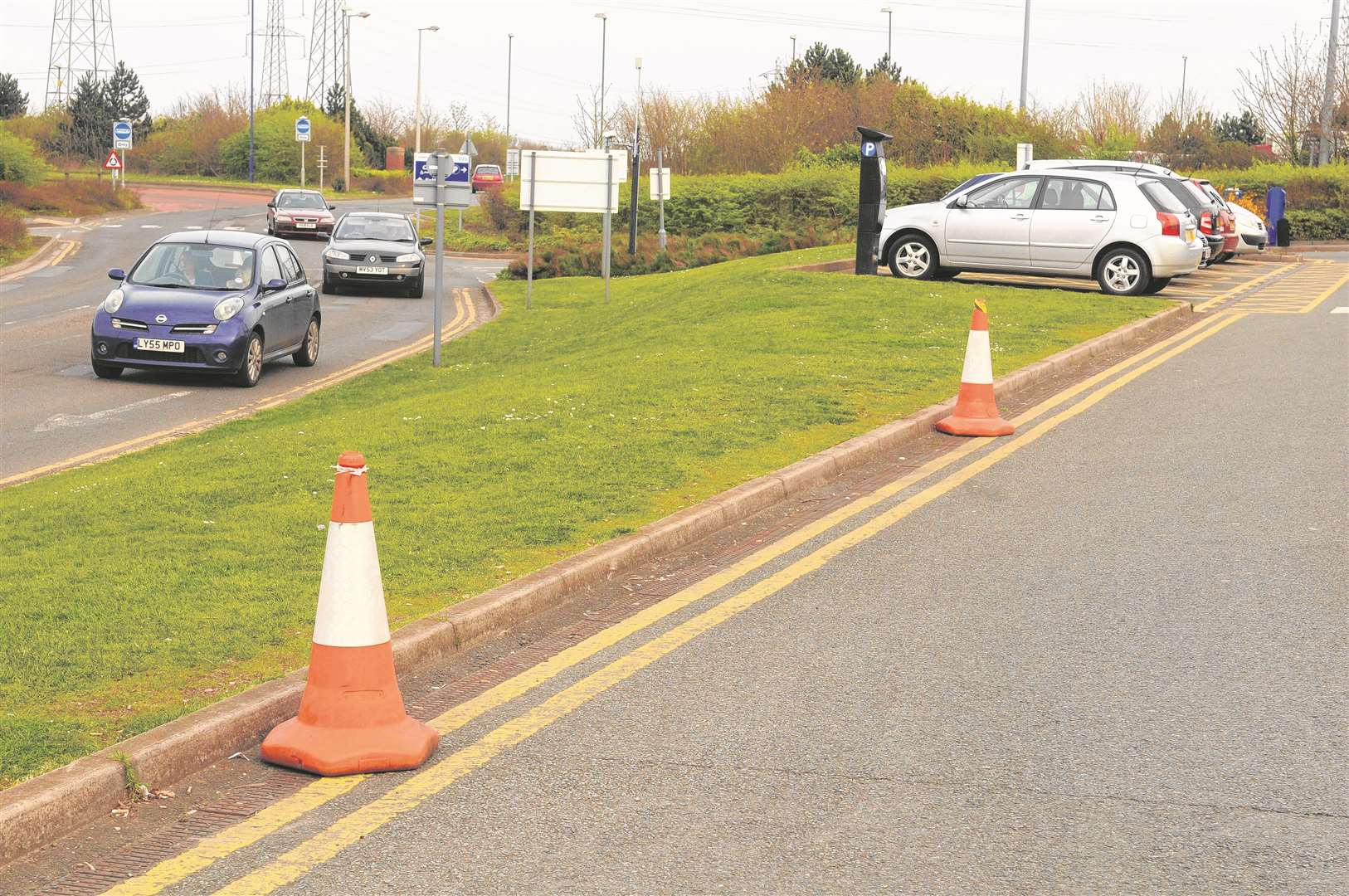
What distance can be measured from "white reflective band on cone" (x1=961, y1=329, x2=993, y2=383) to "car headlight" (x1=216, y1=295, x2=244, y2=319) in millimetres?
9027

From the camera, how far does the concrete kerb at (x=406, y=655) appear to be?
423 cm

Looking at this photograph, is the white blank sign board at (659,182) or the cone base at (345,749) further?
the white blank sign board at (659,182)

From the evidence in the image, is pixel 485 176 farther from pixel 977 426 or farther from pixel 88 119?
pixel 977 426

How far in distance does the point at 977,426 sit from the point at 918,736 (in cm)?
637

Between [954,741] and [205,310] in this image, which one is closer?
[954,741]

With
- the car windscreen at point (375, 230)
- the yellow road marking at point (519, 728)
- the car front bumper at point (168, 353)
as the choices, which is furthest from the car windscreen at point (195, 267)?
the car windscreen at point (375, 230)

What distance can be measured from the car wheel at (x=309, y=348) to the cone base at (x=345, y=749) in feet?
47.1

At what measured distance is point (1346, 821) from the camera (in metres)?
4.42

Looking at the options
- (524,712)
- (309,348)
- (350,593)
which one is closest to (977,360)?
(524,712)

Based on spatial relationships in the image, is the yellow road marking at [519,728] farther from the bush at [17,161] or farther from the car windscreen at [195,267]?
the bush at [17,161]

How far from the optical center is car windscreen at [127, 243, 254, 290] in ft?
57.0

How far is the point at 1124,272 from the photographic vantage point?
2131cm

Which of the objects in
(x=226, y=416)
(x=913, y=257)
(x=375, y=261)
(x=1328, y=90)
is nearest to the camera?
(x=226, y=416)

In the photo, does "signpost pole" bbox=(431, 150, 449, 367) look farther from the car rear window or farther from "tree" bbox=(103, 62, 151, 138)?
"tree" bbox=(103, 62, 151, 138)
